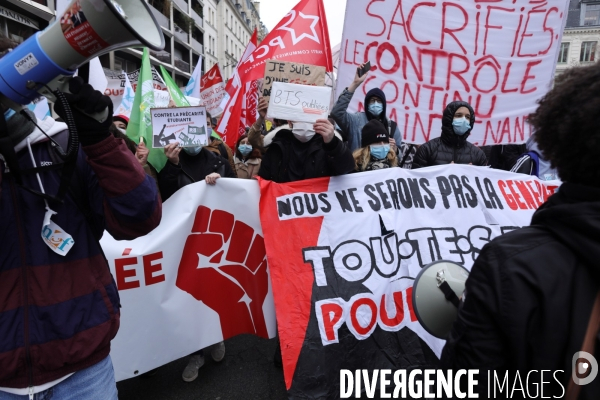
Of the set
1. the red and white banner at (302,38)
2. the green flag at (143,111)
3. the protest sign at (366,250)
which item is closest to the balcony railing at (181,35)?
the red and white banner at (302,38)

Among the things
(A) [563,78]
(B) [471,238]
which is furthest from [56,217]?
(B) [471,238]

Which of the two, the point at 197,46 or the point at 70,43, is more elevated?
the point at 197,46

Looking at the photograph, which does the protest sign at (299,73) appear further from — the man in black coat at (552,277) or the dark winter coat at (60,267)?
the man in black coat at (552,277)

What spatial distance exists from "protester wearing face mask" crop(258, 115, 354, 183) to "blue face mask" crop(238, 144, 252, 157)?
191cm

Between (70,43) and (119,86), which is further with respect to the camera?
(119,86)

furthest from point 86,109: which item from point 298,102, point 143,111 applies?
point 143,111

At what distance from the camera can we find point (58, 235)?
1215 mm

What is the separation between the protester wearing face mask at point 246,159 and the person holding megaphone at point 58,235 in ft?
10.6

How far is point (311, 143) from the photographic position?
291 cm

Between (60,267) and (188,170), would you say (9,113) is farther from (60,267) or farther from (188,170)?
(188,170)

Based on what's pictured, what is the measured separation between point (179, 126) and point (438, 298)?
7.73ft

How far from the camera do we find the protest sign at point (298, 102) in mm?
2471

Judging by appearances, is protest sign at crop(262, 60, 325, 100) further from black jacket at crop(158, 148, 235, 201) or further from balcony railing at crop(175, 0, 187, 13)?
balcony railing at crop(175, 0, 187, 13)

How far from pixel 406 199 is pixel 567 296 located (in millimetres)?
1959
